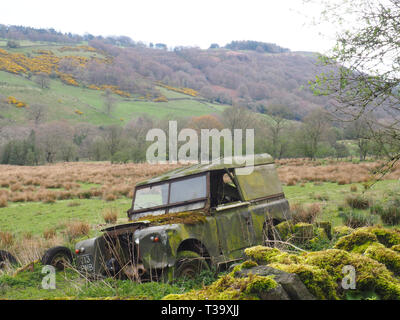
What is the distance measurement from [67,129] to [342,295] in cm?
7640

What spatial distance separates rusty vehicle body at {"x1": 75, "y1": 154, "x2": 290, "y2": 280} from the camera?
5746mm

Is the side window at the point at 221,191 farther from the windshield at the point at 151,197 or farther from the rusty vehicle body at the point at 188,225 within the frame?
the windshield at the point at 151,197

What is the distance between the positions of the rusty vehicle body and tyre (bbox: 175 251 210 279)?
0.05 ft

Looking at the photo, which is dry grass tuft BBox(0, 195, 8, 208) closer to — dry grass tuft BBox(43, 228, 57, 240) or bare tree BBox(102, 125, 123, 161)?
dry grass tuft BBox(43, 228, 57, 240)

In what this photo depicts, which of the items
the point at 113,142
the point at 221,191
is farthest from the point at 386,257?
the point at 113,142

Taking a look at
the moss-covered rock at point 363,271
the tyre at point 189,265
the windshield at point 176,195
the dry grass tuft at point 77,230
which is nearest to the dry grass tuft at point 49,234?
the dry grass tuft at point 77,230

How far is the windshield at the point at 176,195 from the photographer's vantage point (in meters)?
7.37

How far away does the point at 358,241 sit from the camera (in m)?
4.58

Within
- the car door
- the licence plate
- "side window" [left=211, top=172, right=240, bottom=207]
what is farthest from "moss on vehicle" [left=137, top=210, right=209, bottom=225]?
"side window" [left=211, top=172, right=240, bottom=207]

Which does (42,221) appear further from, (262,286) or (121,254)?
(262,286)

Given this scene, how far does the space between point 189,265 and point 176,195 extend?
207cm

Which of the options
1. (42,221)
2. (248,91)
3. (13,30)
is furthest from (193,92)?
(42,221)

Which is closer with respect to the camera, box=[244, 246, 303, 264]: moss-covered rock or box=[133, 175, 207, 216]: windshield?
box=[244, 246, 303, 264]: moss-covered rock
